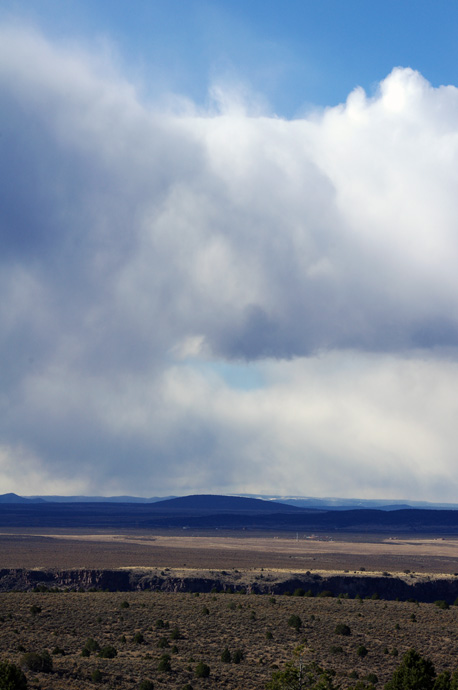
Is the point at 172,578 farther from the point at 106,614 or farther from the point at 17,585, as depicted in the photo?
the point at 106,614

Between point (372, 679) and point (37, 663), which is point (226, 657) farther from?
point (37, 663)

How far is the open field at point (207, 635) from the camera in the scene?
2160 inches

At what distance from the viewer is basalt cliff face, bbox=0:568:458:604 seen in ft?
392

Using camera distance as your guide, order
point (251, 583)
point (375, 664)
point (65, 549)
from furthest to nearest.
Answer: point (65, 549), point (251, 583), point (375, 664)

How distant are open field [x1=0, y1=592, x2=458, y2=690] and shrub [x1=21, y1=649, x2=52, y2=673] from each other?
2.20ft

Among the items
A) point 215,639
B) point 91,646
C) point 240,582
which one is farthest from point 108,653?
point 240,582

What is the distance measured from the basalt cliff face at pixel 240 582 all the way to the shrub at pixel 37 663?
223ft

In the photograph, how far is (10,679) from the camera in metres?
42.8

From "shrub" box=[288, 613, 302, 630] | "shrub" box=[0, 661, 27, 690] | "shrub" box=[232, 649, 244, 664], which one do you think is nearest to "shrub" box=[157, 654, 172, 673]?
"shrub" box=[232, 649, 244, 664]

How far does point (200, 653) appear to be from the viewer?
207ft

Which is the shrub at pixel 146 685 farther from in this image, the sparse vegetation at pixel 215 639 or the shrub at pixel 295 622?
the shrub at pixel 295 622

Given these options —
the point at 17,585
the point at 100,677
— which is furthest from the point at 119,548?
the point at 100,677

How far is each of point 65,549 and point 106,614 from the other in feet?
390

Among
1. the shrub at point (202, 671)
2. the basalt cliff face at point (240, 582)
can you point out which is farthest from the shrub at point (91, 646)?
the basalt cliff face at point (240, 582)
